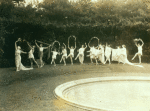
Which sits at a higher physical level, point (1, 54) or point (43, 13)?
point (43, 13)

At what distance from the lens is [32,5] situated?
99.5ft

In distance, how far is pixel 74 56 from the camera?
960 inches

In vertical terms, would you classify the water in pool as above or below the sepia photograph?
below

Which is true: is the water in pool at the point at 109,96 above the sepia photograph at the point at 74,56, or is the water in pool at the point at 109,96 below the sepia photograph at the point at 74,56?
below

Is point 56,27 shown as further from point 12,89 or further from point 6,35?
point 12,89

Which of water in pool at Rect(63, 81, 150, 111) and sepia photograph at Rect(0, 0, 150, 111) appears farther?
sepia photograph at Rect(0, 0, 150, 111)

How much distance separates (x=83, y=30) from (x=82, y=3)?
9110 mm

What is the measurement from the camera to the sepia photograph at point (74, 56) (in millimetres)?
7820

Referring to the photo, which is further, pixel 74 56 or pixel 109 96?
pixel 74 56

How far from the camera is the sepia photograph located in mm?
7820

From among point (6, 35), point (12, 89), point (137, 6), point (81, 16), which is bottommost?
point (12, 89)

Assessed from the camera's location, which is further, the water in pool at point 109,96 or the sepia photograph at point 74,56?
the sepia photograph at point 74,56

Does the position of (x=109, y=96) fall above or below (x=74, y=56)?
below

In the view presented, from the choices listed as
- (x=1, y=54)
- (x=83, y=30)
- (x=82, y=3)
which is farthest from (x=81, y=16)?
(x=1, y=54)
